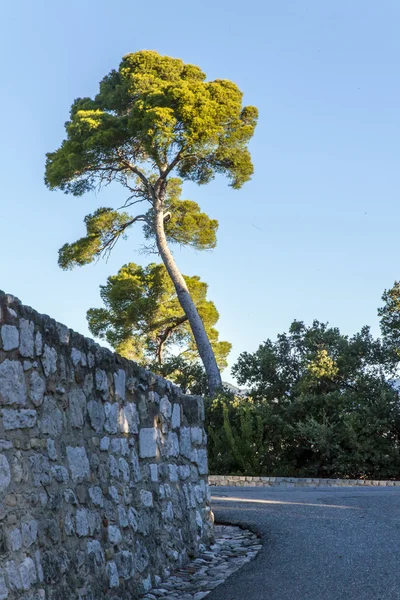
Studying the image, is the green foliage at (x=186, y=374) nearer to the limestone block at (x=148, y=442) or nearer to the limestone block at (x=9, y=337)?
the limestone block at (x=148, y=442)

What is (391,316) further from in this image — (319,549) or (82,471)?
(82,471)

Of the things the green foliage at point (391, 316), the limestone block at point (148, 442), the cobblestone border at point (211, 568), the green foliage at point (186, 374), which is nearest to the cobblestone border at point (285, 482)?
the green foliage at point (391, 316)

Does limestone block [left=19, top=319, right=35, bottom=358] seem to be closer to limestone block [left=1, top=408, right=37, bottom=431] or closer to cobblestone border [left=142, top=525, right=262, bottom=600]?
limestone block [left=1, top=408, right=37, bottom=431]

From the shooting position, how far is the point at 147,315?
2728cm

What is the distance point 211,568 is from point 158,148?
19.4 meters

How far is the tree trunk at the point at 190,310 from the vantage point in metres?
22.7

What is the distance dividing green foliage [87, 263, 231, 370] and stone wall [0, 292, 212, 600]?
20445 mm

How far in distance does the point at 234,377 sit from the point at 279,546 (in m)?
14.2

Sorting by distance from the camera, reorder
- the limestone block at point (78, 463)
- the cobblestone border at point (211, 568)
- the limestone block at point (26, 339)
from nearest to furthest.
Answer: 1. the limestone block at point (26, 339)
2. the limestone block at point (78, 463)
3. the cobblestone border at point (211, 568)

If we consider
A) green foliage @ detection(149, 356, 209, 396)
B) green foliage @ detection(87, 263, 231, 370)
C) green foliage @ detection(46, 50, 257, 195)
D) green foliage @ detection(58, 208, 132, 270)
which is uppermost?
green foliage @ detection(46, 50, 257, 195)

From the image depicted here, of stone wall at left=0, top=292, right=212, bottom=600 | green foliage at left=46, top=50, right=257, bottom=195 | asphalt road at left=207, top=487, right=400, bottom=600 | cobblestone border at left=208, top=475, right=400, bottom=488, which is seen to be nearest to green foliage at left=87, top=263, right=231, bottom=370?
green foliage at left=46, top=50, right=257, bottom=195

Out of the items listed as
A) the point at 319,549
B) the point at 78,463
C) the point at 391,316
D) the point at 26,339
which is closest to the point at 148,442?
the point at 78,463

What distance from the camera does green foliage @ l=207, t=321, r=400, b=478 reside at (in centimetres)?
1767

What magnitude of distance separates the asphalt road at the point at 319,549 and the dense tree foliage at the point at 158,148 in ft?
44.7
